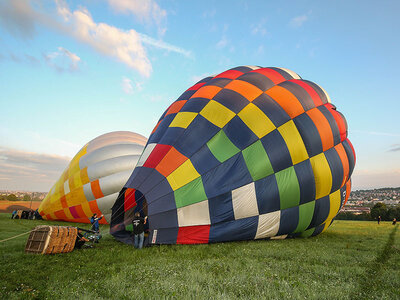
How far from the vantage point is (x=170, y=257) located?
16.4ft

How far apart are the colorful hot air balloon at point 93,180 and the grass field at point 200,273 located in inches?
175

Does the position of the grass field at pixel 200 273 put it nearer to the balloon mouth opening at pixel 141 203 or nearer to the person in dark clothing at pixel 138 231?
the person in dark clothing at pixel 138 231

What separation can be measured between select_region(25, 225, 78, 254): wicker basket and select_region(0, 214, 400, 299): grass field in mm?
200

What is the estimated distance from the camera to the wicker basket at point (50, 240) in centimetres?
524

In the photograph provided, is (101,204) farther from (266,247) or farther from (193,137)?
(266,247)

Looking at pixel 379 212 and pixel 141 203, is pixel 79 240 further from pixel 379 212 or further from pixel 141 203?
pixel 379 212

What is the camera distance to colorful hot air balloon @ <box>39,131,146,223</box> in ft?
34.2

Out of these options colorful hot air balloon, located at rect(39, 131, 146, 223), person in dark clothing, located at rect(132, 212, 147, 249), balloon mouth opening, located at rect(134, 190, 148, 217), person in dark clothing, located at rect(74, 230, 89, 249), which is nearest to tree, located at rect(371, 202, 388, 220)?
colorful hot air balloon, located at rect(39, 131, 146, 223)

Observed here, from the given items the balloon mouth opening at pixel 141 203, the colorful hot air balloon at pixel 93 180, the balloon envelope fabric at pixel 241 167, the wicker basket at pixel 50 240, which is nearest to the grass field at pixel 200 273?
the wicker basket at pixel 50 240

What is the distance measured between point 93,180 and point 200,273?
7787 mm

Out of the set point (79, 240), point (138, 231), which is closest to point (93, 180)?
point (79, 240)

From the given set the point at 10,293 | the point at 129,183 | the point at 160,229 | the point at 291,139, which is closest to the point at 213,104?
the point at 291,139

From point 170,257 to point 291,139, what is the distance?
4.16 meters

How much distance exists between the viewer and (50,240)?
17.3 ft
